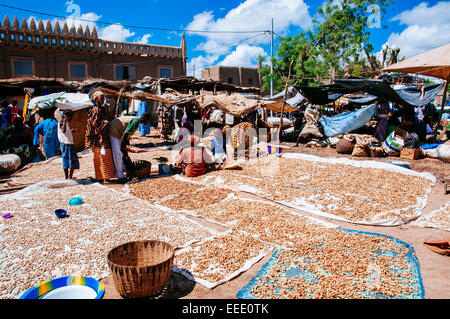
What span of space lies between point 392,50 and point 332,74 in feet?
10.8

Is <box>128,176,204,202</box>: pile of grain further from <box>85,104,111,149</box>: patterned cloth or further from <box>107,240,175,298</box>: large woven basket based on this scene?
A: <box>107,240,175,298</box>: large woven basket

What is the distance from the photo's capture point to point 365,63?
63.6 ft

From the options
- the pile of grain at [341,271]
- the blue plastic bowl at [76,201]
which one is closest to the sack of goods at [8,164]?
the blue plastic bowl at [76,201]

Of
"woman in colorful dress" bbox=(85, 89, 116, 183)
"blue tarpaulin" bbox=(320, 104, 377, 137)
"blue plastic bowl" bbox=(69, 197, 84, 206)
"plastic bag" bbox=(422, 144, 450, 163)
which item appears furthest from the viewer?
"blue tarpaulin" bbox=(320, 104, 377, 137)

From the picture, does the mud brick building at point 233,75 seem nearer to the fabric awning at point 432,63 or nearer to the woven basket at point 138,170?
the fabric awning at point 432,63

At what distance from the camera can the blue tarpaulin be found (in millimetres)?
9836

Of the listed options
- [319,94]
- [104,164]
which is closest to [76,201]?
[104,164]

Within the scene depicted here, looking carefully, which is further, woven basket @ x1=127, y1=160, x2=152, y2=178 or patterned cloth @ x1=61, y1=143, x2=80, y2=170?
A: woven basket @ x1=127, y1=160, x2=152, y2=178

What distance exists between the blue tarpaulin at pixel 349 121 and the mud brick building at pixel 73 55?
12.3 meters

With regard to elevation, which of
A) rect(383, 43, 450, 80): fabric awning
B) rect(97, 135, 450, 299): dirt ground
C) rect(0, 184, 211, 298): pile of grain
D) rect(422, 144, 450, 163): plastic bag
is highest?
rect(383, 43, 450, 80): fabric awning

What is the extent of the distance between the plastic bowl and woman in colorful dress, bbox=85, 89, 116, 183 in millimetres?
3424

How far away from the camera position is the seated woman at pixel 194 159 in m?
6.07

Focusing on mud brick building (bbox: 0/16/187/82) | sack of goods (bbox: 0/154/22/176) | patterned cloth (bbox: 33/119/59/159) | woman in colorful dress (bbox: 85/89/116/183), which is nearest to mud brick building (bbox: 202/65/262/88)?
mud brick building (bbox: 0/16/187/82)
